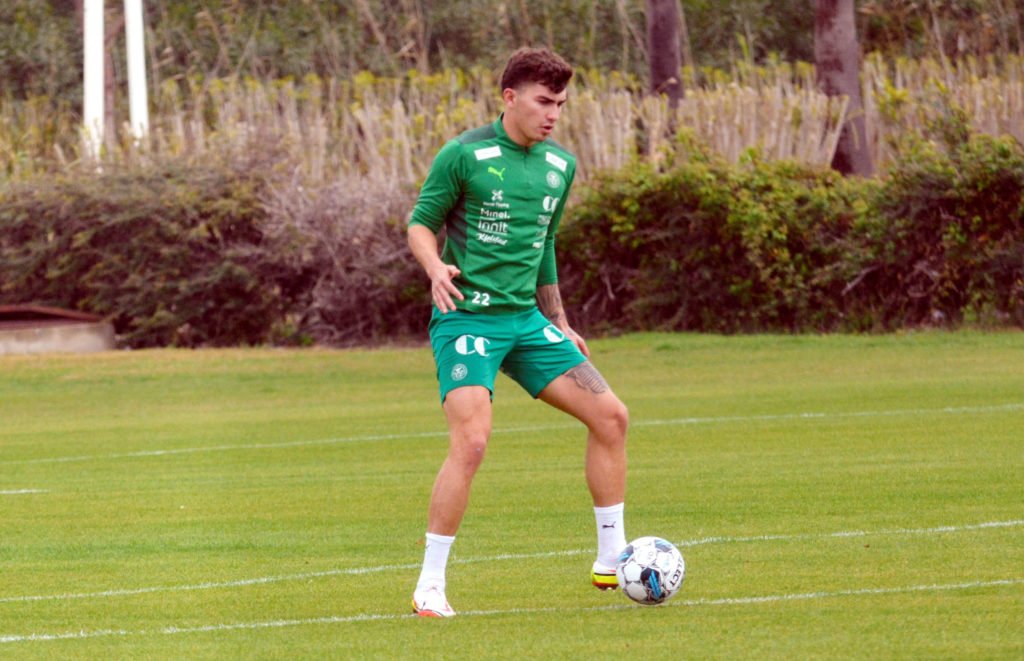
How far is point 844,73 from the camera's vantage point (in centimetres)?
2892

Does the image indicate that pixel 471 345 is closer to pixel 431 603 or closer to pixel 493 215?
pixel 493 215

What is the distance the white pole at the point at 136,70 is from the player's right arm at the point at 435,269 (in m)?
25.7

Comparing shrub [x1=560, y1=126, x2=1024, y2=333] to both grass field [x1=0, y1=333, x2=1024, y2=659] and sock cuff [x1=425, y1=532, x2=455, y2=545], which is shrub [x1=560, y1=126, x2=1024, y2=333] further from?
sock cuff [x1=425, y1=532, x2=455, y2=545]

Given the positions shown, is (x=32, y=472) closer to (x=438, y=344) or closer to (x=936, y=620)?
(x=438, y=344)

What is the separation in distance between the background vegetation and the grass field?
3440 millimetres

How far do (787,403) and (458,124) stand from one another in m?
13.6

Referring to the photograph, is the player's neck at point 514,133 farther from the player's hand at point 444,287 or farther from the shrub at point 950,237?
the shrub at point 950,237

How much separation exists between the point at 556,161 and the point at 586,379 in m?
0.95

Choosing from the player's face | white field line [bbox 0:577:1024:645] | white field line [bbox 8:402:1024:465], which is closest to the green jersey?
the player's face

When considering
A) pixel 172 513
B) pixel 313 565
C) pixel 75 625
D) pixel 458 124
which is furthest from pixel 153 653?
pixel 458 124

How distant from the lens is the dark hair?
298 inches

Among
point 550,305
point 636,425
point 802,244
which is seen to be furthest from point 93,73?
point 550,305

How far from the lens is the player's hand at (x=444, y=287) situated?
745 cm

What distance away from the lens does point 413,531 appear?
411 inches
